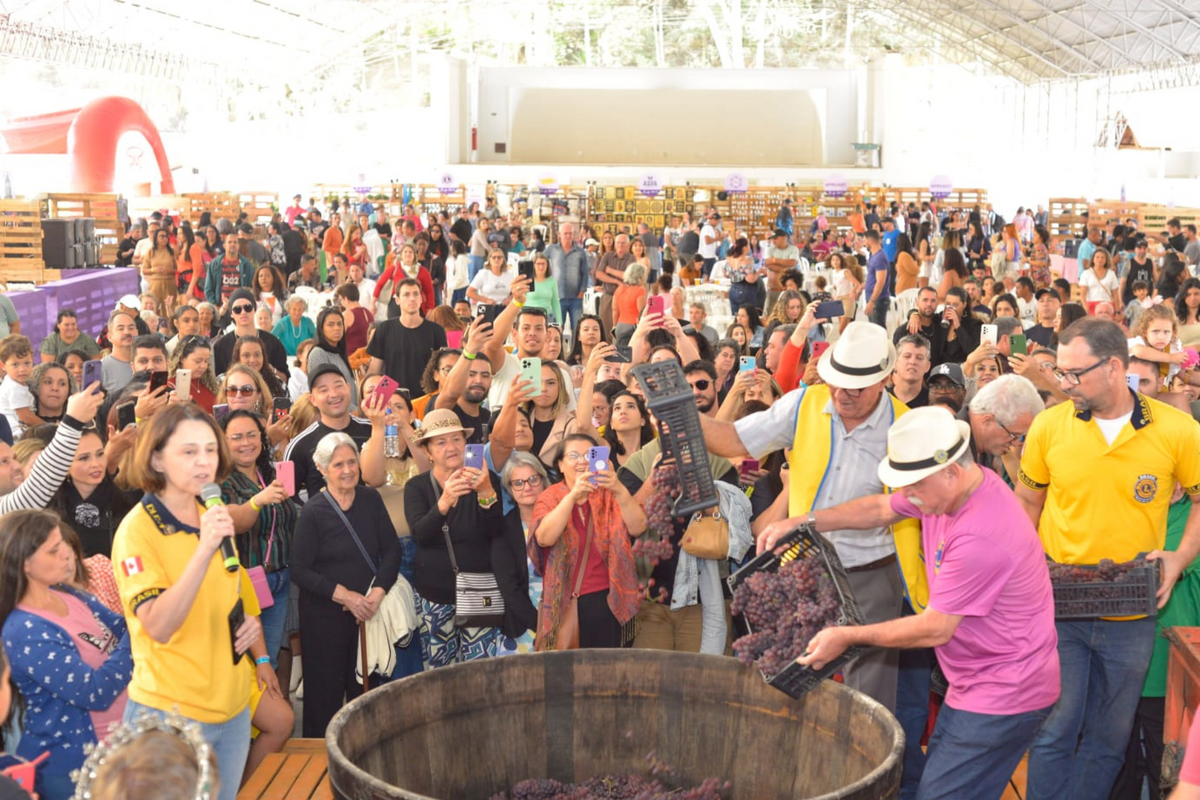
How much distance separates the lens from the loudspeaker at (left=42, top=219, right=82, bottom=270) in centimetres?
1433

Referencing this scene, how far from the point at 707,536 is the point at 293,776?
1.69 metres

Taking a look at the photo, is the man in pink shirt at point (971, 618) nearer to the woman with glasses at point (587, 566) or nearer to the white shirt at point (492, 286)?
the woman with glasses at point (587, 566)

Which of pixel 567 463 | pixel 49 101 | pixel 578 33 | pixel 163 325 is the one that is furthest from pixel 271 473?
pixel 578 33

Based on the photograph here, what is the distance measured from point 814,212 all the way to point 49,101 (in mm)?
23790

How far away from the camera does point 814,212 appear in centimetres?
2827

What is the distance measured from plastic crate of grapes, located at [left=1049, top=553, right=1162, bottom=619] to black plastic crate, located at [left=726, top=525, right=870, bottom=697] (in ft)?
2.70

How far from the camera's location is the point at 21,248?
1402cm

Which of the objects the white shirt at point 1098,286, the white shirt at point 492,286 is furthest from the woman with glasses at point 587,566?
the white shirt at point 1098,286

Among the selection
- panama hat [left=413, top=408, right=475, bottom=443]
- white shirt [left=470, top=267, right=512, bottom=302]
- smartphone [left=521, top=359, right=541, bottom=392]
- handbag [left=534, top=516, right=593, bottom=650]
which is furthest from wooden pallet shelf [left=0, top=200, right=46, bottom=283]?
handbag [left=534, top=516, right=593, bottom=650]

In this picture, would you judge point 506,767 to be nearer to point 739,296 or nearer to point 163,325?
point 163,325

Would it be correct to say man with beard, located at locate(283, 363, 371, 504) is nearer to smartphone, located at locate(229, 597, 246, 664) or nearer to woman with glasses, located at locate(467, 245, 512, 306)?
smartphone, located at locate(229, 597, 246, 664)

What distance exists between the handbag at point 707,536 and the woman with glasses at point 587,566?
229 mm

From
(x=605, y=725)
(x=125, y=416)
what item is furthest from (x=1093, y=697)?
(x=125, y=416)

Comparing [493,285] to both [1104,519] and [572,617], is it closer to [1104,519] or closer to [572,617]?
[572,617]
